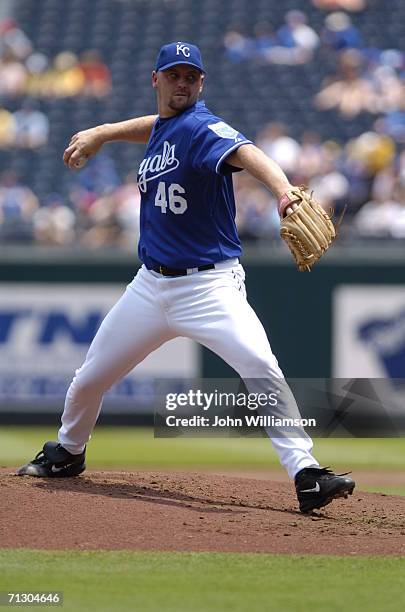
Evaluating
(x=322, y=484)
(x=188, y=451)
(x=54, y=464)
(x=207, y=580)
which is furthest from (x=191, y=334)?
(x=188, y=451)

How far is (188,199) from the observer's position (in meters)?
5.24

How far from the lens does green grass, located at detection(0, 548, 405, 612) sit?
3.91 meters

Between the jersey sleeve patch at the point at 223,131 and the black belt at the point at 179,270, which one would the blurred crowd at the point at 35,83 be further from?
the jersey sleeve patch at the point at 223,131

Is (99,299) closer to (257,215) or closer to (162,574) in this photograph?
(257,215)

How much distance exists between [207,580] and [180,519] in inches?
35.9

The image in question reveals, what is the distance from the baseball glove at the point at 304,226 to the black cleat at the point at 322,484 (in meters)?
→ 0.91

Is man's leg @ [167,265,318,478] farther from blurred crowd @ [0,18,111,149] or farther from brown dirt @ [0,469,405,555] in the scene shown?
blurred crowd @ [0,18,111,149]

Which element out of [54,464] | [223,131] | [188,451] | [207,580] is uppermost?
[223,131]

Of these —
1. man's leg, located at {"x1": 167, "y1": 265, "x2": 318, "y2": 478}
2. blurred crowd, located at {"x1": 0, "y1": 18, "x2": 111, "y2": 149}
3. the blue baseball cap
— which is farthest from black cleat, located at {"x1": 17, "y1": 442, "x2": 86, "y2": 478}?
blurred crowd, located at {"x1": 0, "y1": 18, "x2": 111, "y2": 149}

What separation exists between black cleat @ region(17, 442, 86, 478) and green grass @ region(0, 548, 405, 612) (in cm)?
118

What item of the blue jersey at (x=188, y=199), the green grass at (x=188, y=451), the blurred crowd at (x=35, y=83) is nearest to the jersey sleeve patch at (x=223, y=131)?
the blue jersey at (x=188, y=199)

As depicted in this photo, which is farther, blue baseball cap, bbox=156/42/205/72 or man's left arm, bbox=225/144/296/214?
blue baseball cap, bbox=156/42/205/72

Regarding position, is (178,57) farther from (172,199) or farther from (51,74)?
(51,74)

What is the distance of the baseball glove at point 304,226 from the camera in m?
4.85
